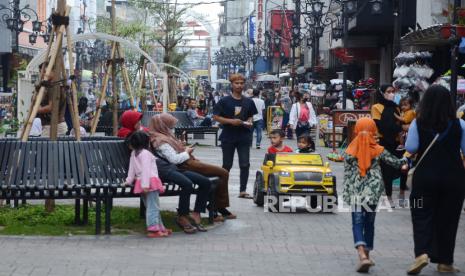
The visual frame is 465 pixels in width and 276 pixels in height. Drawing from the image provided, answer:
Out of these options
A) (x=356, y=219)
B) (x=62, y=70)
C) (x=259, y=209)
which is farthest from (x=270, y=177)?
(x=356, y=219)

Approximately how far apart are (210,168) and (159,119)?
91 centimetres

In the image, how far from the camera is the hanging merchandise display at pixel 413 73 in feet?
63.8

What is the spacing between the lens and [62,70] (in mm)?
12742

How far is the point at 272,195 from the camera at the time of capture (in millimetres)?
14094

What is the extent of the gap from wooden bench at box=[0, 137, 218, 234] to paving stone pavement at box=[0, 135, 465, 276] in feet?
1.68

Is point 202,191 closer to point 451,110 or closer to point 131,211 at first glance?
point 131,211

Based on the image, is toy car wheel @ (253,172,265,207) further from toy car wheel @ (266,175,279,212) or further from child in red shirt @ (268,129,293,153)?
child in red shirt @ (268,129,293,153)

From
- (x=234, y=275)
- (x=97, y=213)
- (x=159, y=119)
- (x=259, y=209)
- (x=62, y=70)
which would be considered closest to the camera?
(x=234, y=275)

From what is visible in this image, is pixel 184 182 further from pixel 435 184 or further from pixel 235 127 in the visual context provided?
pixel 235 127

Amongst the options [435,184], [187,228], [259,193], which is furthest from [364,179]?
[259,193]

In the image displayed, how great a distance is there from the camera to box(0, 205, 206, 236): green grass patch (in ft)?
37.1

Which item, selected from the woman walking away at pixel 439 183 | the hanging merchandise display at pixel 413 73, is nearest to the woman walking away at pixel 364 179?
the woman walking away at pixel 439 183

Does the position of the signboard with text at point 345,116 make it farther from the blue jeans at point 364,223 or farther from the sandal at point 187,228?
the blue jeans at point 364,223

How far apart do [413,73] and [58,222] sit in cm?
960
